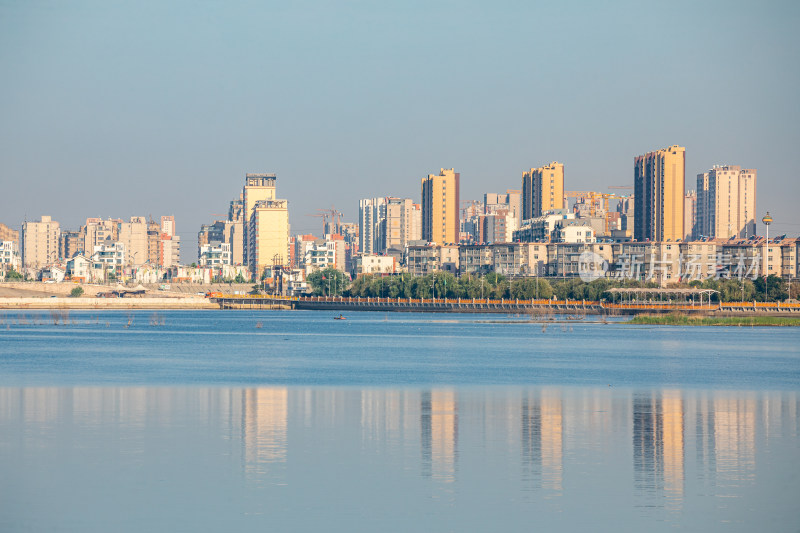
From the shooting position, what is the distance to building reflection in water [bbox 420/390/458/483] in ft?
70.8

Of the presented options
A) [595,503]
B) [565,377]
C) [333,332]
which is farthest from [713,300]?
[595,503]

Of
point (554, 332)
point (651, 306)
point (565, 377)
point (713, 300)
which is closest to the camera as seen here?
point (565, 377)

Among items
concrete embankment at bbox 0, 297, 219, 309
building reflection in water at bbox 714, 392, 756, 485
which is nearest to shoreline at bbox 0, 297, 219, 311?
concrete embankment at bbox 0, 297, 219, 309

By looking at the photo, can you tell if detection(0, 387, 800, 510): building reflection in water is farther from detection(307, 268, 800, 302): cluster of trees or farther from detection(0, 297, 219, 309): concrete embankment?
detection(0, 297, 219, 309): concrete embankment

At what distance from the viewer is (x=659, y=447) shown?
81.0 feet

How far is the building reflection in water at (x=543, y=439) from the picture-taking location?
68.4 ft

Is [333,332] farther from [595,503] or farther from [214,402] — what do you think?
[595,503]

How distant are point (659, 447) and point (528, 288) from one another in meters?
135

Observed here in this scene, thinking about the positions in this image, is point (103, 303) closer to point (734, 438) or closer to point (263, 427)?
point (263, 427)

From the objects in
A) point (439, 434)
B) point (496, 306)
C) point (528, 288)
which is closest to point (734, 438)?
point (439, 434)

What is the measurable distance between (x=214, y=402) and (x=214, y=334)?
57787 millimetres

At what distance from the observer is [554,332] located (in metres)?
96.4

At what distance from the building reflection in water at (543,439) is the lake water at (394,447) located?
2.4 inches

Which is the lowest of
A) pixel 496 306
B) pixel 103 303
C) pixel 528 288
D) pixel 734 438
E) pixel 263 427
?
pixel 103 303
